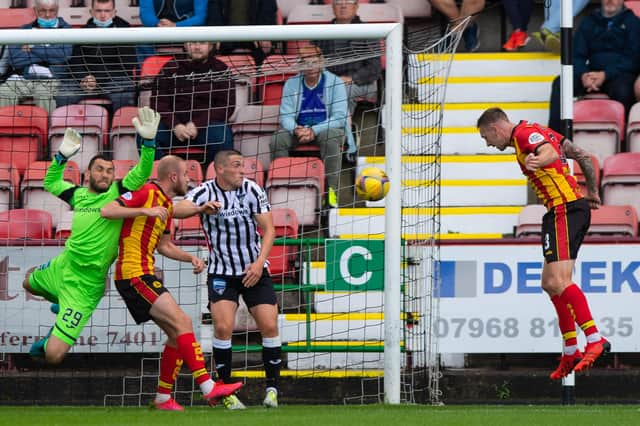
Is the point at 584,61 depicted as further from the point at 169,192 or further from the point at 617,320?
the point at 169,192

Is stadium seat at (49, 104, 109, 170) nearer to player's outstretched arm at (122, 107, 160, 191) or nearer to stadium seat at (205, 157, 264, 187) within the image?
stadium seat at (205, 157, 264, 187)

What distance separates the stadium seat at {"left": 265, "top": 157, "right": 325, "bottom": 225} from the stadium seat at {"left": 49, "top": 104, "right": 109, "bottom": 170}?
5.53 feet

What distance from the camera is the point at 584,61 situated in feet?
42.0

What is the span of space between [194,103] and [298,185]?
3.89ft

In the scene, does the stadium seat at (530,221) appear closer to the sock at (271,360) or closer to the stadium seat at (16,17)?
the sock at (271,360)

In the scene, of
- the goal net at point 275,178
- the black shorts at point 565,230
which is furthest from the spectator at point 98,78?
the black shorts at point 565,230

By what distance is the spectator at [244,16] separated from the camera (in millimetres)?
11738

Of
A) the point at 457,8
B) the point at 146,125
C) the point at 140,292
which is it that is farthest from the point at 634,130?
the point at 140,292

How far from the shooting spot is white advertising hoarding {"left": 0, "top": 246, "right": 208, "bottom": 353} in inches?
410

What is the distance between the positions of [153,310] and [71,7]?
6384 millimetres

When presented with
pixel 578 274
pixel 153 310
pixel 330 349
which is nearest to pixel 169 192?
pixel 153 310

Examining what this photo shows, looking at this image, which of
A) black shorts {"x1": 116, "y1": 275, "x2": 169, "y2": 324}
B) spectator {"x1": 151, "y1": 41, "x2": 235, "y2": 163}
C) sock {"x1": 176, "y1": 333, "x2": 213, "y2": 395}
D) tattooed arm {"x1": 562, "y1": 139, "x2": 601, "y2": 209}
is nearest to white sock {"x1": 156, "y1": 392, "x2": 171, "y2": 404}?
sock {"x1": 176, "y1": 333, "x2": 213, "y2": 395}

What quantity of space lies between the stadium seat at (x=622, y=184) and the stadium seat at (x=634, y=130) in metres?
0.54

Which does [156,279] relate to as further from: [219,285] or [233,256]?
[233,256]
